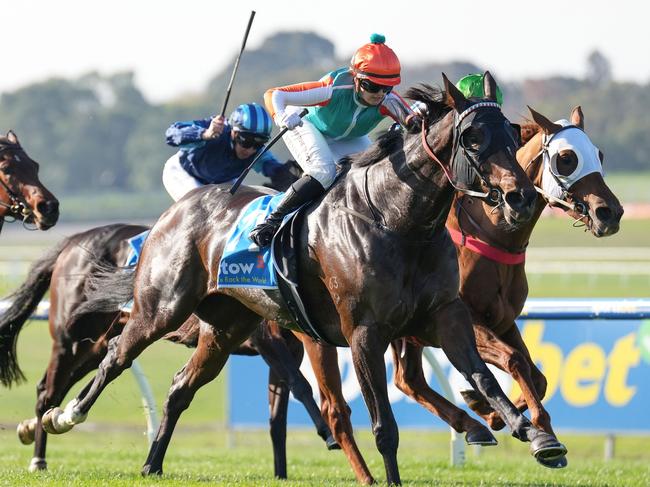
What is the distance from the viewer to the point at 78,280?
25.4ft

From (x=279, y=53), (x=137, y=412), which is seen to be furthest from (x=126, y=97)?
(x=137, y=412)

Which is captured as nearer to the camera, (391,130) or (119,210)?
(391,130)

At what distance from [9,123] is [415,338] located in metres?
79.9

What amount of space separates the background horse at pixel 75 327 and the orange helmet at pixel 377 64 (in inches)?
71.2

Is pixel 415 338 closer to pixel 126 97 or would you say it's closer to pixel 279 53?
pixel 126 97

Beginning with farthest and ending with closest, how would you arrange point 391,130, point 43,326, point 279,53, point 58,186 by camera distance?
point 279,53
point 58,186
point 43,326
point 391,130

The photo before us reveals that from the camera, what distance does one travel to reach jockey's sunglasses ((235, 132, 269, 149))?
7359 millimetres

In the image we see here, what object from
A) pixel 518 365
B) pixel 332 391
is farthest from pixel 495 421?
pixel 332 391

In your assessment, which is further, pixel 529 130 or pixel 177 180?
pixel 177 180

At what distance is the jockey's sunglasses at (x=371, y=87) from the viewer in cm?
581

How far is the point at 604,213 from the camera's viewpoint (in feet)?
19.4

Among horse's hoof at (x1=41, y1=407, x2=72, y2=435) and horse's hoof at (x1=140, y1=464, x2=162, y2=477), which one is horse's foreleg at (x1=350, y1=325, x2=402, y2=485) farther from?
horse's hoof at (x1=41, y1=407, x2=72, y2=435)

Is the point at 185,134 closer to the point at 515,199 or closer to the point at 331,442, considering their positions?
the point at 331,442

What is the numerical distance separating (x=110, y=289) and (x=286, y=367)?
3.58ft
